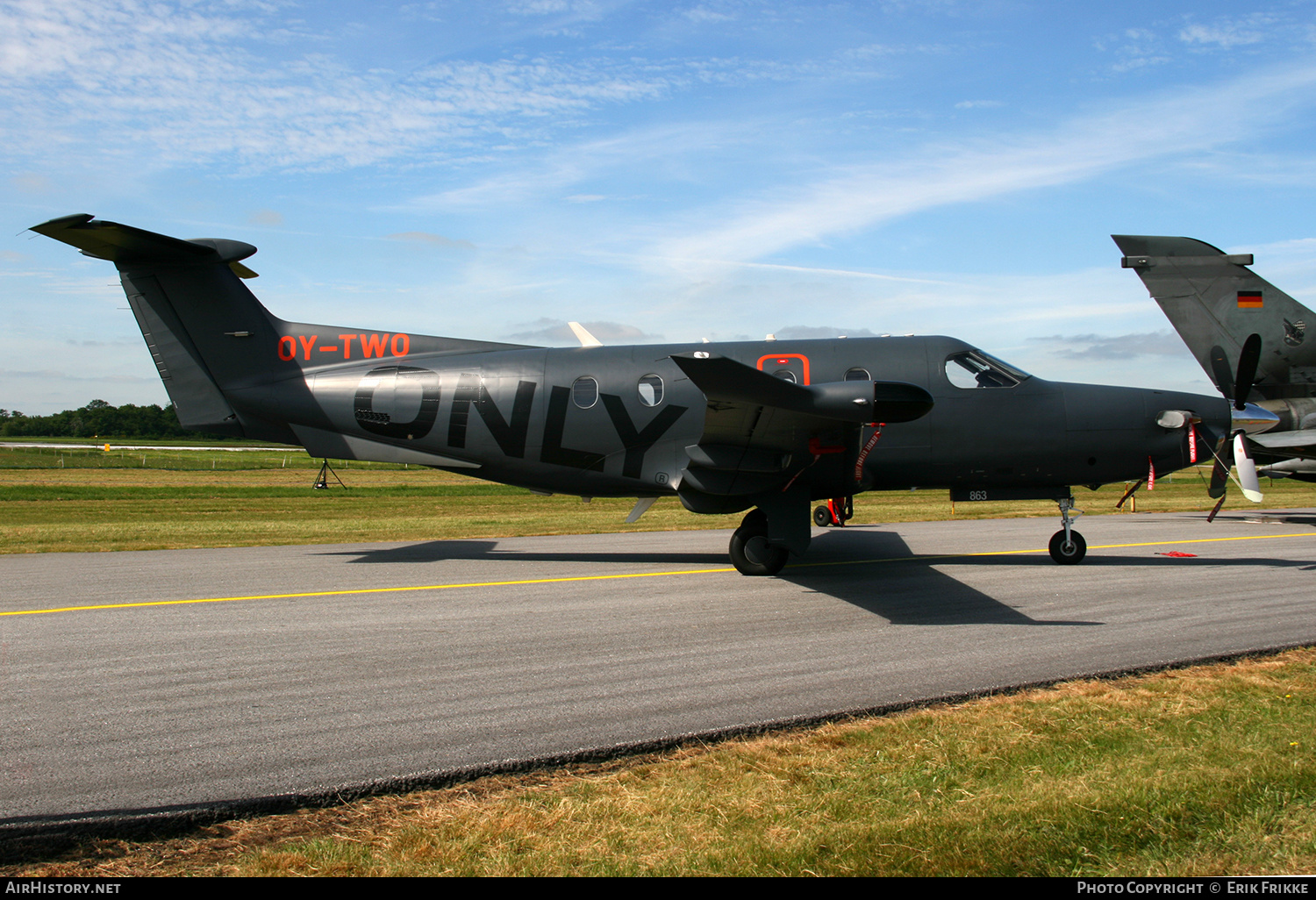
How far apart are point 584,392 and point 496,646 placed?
588 cm

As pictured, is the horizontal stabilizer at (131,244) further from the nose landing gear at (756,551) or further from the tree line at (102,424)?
the tree line at (102,424)

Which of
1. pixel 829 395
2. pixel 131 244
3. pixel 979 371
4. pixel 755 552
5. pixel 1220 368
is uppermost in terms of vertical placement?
pixel 131 244

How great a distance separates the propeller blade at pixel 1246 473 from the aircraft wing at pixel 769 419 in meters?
5.51

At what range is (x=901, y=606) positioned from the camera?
948 centimetres

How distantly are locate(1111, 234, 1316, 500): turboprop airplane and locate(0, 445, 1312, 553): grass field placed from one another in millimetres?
5665

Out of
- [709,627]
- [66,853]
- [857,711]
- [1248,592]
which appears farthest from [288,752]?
[1248,592]

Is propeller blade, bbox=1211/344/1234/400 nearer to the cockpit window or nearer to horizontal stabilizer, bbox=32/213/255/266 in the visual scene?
the cockpit window

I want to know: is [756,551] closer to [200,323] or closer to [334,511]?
[200,323]

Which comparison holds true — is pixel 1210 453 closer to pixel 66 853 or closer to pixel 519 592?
pixel 519 592

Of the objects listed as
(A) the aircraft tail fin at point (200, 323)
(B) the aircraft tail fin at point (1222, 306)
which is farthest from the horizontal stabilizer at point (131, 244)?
(B) the aircraft tail fin at point (1222, 306)

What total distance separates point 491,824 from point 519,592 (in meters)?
6.53

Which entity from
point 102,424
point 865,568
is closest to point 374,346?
point 865,568

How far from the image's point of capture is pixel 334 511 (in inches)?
1004

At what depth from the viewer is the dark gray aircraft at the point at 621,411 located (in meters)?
12.0
